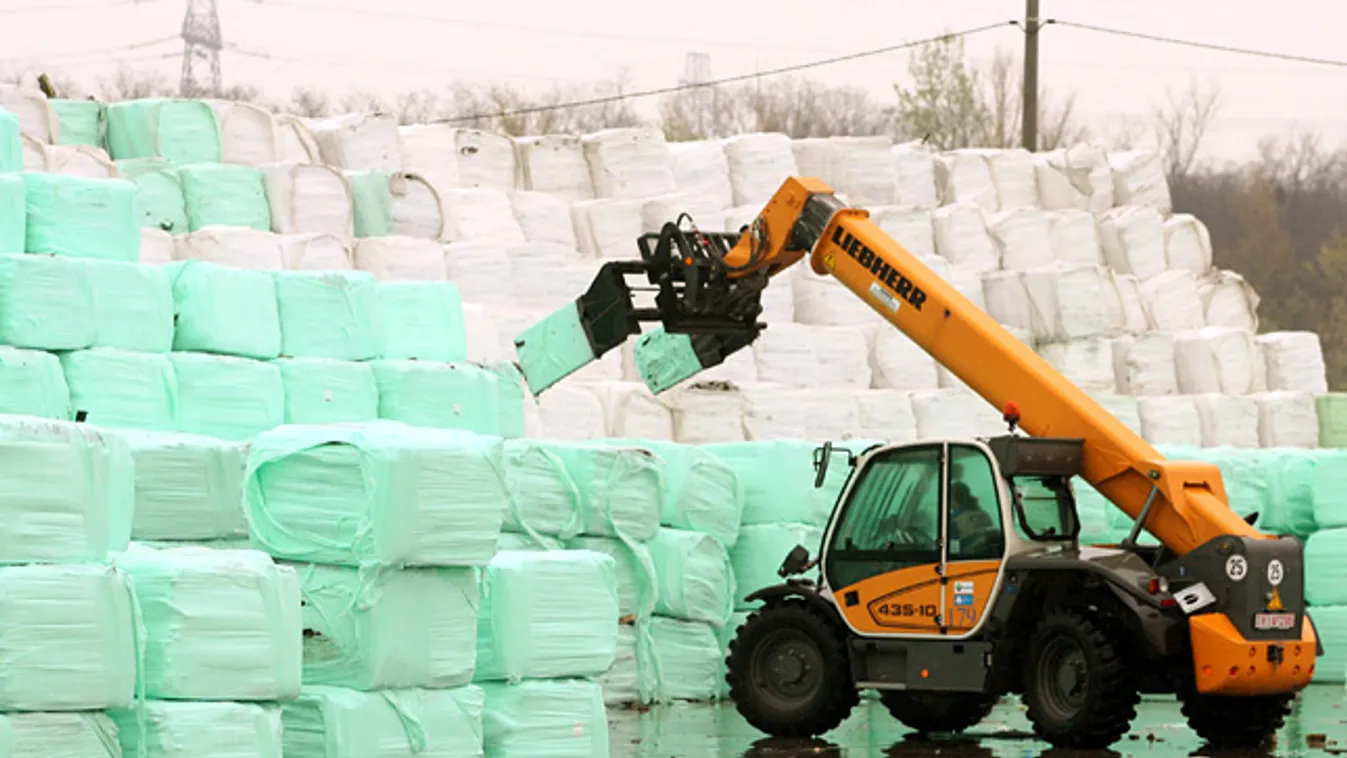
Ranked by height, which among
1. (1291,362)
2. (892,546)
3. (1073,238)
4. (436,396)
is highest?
A: (1073,238)

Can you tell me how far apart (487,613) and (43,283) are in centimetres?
298

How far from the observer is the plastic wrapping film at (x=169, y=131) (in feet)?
53.7

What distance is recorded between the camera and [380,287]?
11.6m

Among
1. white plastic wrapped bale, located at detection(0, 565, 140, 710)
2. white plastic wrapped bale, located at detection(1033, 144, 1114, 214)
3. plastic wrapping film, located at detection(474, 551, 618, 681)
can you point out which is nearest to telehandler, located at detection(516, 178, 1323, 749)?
plastic wrapping film, located at detection(474, 551, 618, 681)

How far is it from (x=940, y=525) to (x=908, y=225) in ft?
28.2

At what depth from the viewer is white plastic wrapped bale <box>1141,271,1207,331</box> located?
20203 mm

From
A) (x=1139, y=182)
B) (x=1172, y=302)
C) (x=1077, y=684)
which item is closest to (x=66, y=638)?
(x=1077, y=684)

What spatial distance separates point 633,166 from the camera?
61.2ft

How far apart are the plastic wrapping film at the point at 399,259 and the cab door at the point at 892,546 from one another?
17.4ft

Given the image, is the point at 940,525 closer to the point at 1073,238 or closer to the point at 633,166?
the point at 633,166

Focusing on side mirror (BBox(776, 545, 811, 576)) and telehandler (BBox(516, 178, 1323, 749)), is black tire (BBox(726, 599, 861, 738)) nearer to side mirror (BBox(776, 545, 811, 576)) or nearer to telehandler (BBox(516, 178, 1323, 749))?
telehandler (BBox(516, 178, 1323, 749))

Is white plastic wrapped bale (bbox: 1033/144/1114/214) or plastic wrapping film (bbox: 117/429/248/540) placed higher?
white plastic wrapped bale (bbox: 1033/144/1114/214)

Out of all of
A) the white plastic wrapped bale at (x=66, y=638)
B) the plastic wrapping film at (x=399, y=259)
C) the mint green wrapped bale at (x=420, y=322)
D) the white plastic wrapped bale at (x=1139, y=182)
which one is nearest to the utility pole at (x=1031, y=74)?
the white plastic wrapped bale at (x=1139, y=182)

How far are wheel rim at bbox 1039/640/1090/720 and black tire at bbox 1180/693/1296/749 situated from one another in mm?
554
